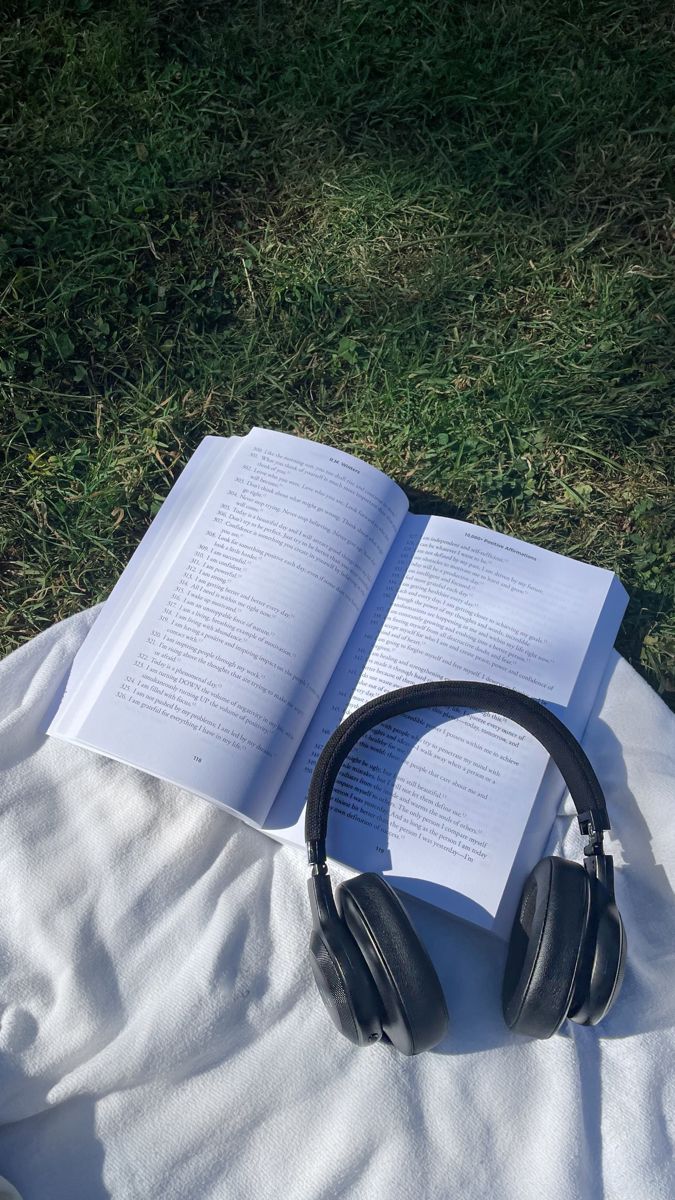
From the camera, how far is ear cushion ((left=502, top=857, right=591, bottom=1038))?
1.16 metres

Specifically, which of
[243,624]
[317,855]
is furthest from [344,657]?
[317,855]

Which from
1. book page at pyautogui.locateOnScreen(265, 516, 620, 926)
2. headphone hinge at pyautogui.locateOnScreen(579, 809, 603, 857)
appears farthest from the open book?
headphone hinge at pyautogui.locateOnScreen(579, 809, 603, 857)

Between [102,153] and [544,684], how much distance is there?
1.43 meters

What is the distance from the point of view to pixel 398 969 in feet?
3.80

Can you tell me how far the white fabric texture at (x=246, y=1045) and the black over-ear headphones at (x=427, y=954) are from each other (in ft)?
0.31

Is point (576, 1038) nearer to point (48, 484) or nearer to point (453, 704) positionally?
point (453, 704)

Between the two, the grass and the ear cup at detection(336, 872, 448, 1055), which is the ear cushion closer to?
the ear cup at detection(336, 872, 448, 1055)

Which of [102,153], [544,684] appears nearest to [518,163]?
[102,153]

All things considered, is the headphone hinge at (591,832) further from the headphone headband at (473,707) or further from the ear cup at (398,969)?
the ear cup at (398,969)

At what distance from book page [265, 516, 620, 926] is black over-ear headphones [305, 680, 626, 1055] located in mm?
126

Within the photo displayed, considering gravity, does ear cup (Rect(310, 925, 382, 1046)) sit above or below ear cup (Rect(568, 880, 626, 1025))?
below

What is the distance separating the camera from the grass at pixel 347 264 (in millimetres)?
1785

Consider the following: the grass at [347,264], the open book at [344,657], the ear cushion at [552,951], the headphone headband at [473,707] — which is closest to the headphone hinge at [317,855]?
the headphone headband at [473,707]

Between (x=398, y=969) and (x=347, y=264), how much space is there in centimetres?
137
